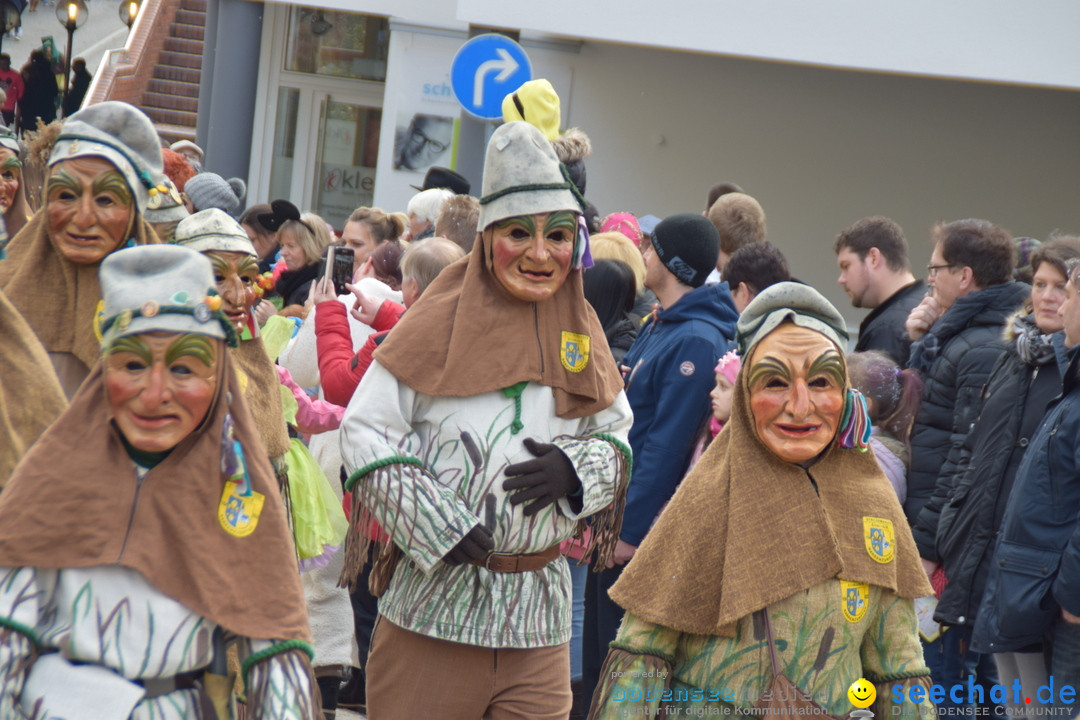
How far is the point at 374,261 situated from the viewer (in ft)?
20.6

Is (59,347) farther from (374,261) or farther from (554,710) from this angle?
(374,261)

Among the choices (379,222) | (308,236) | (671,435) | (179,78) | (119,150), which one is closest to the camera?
(119,150)

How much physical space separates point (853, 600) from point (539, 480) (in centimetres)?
90

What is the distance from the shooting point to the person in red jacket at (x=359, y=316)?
498 cm

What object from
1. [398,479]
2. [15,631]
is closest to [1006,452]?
[398,479]

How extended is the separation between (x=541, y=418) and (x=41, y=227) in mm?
1654

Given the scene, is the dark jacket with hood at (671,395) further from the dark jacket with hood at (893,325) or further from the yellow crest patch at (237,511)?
the yellow crest patch at (237,511)

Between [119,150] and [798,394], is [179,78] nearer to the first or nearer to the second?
[119,150]

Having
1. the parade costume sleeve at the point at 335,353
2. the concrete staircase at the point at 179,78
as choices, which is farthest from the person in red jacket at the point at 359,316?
the concrete staircase at the point at 179,78

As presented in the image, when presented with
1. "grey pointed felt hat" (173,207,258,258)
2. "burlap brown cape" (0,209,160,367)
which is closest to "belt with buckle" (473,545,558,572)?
"burlap brown cape" (0,209,160,367)

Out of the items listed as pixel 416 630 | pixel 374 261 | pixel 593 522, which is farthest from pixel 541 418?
pixel 374 261

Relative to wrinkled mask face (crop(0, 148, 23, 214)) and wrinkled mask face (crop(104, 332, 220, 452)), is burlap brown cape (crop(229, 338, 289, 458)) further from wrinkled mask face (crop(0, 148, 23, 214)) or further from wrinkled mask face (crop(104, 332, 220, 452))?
wrinkled mask face (crop(104, 332, 220, 452))

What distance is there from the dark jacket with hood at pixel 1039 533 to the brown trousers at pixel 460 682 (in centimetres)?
169

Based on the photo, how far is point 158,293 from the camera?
8.54 feet
